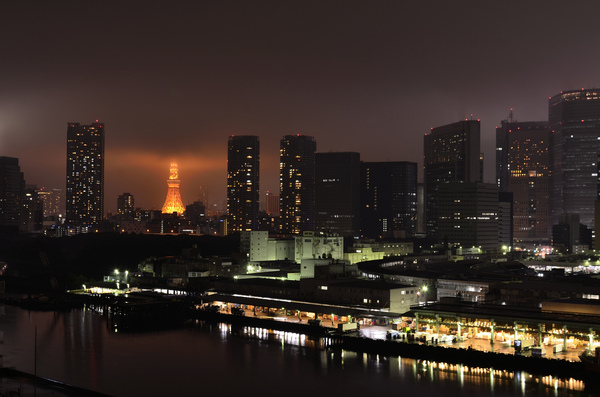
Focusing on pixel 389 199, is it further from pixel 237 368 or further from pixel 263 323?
pixel 237 368

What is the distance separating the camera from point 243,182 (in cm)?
7894

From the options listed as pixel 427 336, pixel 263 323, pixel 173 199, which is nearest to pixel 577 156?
pixel 173 199

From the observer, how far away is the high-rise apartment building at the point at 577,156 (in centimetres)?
8500

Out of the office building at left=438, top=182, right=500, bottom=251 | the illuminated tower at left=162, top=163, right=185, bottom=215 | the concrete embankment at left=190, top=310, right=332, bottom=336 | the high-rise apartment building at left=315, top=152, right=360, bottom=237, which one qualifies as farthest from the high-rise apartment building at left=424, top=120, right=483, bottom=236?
the concrete embankment at left=190, top=310, right=332, bottom=336

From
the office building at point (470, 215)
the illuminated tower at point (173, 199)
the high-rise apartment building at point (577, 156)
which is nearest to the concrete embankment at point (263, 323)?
the office building at point (470, 215)

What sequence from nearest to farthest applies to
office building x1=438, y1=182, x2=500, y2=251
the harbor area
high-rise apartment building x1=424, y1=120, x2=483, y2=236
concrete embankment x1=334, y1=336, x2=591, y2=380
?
concrete embankment x1=334, y1=336, x2=591, y2=380, the harbor area, office building x1=438, y1=182, x2=500, y2=251, high-rise apartment building x1=424, y1=120, x2=483, y2=236

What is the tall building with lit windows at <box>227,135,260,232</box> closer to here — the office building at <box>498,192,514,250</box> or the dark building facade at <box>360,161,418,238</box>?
the dark building facade at <box>360,161,418,238</box>

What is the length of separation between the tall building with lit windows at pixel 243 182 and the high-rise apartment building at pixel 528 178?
3637 centimetres

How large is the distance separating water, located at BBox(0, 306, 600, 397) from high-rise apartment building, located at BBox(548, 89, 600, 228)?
7447 centimetres

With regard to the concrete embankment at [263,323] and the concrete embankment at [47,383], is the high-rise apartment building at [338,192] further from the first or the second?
the concrete embankment at [47,383]

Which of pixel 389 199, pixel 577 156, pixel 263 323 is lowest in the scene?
pixel 263 323

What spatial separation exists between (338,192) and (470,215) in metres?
23.5

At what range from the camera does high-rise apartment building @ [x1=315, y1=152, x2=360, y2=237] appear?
75438 millimetres

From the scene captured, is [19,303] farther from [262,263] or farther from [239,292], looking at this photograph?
[262,263]
